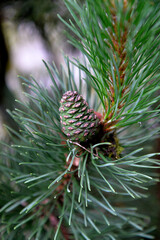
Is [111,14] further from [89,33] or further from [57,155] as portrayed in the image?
[57,155]

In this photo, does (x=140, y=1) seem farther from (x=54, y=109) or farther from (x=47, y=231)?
(x=47, y=231)

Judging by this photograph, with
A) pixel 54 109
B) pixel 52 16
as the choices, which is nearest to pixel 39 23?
pixel 52 16


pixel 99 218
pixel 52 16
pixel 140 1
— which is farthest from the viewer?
pixel 52 16

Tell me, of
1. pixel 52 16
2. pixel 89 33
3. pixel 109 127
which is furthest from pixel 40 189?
pixel 52 16

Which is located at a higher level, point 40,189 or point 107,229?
point 40,189

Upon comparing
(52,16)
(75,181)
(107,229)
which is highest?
(52,16)

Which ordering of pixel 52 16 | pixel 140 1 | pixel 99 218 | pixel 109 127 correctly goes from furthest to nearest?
pixel 52 16 → pixel 99 218 → pixel 109 127 → pixel 140 1

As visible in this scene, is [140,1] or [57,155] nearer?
[140,1]
